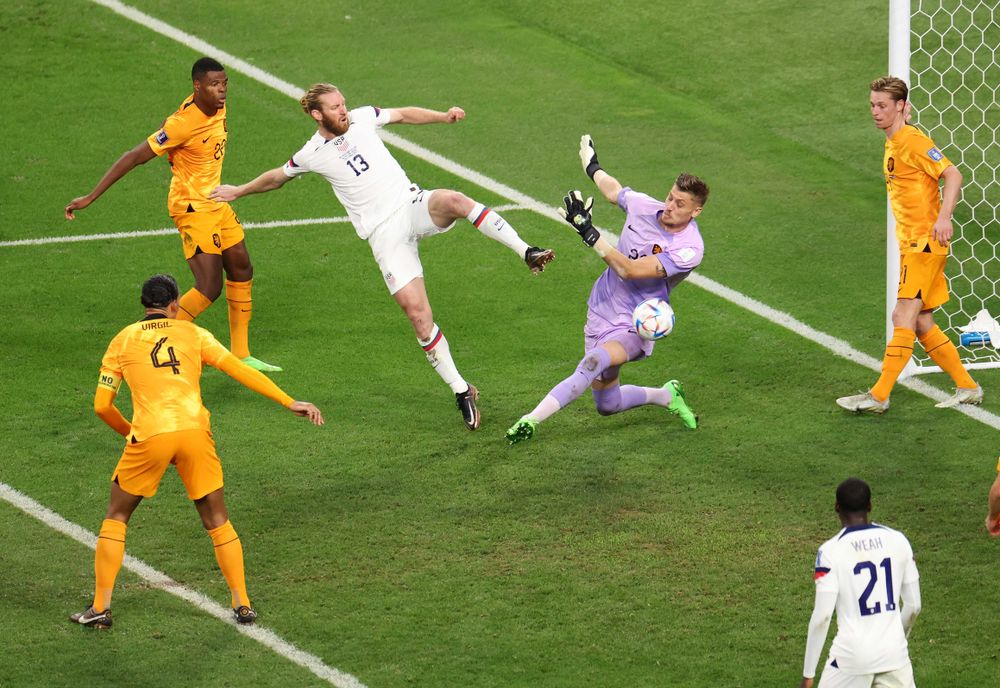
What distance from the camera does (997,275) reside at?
13.2 m

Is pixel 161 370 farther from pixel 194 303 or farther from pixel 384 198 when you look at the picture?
pixel 194 303

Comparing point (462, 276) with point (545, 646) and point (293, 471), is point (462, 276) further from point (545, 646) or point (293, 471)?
point (545, 646)

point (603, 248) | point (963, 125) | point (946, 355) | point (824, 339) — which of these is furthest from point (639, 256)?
point (963, 125)

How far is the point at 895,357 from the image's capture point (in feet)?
35.5

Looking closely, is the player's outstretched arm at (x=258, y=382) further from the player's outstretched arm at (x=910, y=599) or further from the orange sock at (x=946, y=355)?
the orange sock at (x=946, y=355)

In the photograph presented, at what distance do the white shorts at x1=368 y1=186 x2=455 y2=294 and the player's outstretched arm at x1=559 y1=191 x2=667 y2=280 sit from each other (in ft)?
4.78

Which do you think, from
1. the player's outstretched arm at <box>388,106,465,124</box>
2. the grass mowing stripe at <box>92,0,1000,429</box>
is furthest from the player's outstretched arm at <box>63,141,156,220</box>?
the grass mowing stripe at <box>92,0,1000,429</box>

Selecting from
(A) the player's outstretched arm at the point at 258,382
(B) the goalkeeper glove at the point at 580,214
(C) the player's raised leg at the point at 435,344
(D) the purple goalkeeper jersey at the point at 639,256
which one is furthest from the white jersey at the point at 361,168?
(A) the player's outstretched arm at the point at 258,382

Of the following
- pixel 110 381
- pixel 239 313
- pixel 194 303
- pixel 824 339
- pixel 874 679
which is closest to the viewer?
pixel 874 679

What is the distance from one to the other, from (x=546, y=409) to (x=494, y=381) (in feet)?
5.67

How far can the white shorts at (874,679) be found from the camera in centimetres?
661

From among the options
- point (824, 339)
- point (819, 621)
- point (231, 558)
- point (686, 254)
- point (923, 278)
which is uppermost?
point (686, 254)

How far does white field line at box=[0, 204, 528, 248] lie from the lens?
14453mm

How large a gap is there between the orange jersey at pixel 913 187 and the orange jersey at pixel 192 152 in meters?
5.00
